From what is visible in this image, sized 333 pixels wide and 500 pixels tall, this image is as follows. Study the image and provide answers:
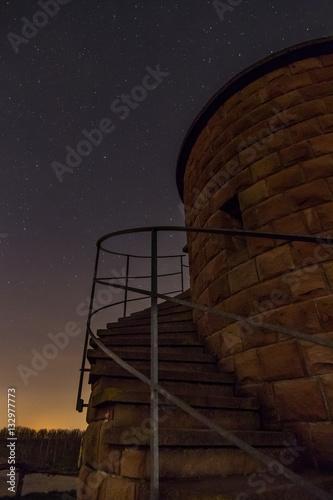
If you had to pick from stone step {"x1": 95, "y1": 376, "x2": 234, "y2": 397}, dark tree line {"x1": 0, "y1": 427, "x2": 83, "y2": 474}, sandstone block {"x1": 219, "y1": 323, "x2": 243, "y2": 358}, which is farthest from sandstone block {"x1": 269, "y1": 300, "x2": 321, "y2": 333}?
dark tree line {"x1": 0, "y1": 427, "x2": 83, "y2": 474}

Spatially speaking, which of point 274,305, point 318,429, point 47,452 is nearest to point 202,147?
point 274,305

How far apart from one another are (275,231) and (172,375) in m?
1.76

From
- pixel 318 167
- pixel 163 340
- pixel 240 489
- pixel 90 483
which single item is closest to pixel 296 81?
pixel 318 167

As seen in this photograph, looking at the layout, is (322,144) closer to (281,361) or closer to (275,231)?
(275,231)

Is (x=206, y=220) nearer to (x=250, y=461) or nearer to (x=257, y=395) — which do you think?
(x=257, y=395)

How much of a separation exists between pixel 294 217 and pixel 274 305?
36.1 inches

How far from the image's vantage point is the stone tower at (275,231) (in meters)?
2.38

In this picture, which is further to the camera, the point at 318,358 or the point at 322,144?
the point at 322,144

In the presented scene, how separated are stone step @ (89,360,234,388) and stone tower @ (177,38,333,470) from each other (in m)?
0.19

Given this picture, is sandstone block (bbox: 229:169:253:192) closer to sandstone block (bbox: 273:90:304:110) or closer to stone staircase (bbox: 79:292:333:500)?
sandstone block (bbox: 273:90:304:110)

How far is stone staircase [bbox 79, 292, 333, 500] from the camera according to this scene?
60.1 inches

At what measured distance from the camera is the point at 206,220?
13.3 feet

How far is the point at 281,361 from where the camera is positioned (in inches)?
99.4

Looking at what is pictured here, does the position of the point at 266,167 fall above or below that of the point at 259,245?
above
